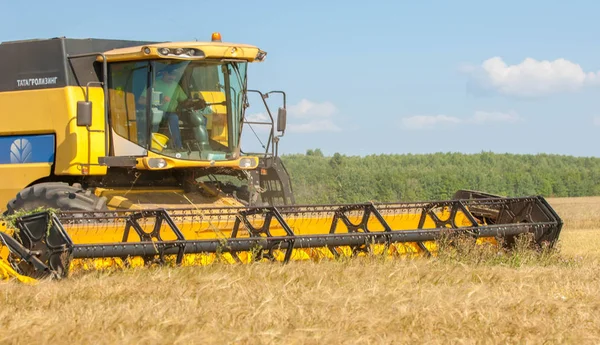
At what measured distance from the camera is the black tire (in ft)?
27.8

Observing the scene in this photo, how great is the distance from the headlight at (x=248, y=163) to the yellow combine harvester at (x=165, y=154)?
0.04 feet

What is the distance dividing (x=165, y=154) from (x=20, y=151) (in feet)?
5.56

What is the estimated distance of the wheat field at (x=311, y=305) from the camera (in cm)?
456

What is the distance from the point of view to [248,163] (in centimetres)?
948

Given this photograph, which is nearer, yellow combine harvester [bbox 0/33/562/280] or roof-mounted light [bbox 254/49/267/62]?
yellow combine harvester [bbox 0/33/562/280]

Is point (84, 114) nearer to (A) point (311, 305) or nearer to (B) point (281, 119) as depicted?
(B) point (281, 119)

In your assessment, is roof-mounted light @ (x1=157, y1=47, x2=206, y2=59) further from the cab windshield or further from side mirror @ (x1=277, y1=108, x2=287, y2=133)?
side mirror @ (x1=277, y1=108, x2=287, y2=133)

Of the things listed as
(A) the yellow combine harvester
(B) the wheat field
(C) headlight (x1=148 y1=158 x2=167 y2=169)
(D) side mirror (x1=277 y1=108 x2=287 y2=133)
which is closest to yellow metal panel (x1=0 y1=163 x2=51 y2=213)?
(A) the yellow combine harvester

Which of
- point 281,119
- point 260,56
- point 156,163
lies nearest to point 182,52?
point 260,56

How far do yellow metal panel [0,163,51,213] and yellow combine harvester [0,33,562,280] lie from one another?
2cm

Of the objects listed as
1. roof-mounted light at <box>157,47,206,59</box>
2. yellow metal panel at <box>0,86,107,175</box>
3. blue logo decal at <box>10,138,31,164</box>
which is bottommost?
A: blue logo decal at <box>10,138,31,164</box>

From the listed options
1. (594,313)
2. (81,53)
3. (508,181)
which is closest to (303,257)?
(594,313)

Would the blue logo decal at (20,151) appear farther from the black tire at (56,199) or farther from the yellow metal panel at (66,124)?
the black tire at (56,199)

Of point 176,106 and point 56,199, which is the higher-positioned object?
point 176,106
